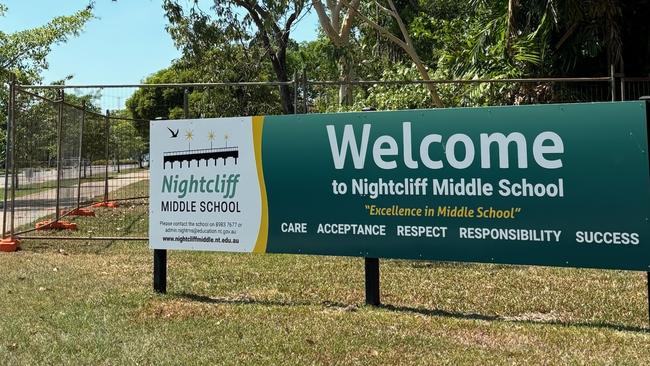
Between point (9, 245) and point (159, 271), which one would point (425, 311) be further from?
point (9, 245)

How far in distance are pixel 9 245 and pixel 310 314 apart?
5809 millimetres

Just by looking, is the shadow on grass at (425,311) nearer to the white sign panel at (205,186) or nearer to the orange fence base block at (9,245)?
the white sign panel at (205,186)

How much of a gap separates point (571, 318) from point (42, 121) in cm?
1034

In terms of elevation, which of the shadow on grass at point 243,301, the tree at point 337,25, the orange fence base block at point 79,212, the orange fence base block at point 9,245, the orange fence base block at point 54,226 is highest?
the tree at point 337,25

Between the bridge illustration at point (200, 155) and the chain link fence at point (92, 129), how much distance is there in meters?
2.59

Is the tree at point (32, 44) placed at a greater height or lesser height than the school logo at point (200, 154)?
greater

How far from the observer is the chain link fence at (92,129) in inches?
377

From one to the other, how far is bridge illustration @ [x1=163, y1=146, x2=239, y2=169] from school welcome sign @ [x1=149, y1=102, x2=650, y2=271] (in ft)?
0.05

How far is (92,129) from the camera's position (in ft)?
51.2

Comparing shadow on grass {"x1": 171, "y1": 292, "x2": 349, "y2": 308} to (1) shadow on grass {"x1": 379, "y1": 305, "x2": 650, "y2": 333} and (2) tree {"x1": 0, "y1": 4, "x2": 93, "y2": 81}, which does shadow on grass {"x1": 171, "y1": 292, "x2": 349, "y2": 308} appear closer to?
(1) shadow on grass {"x1": 379, "y1": 305, "x2": 650, "y2": 333}

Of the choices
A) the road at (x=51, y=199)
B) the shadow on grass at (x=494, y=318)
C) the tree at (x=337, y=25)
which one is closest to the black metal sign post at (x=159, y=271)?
the shadow on grass at (x=494, y=318)

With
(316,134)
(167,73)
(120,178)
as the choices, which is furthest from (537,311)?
(167,73)

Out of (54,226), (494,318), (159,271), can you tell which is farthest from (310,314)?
(54,226)

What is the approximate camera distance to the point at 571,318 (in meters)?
5.60
